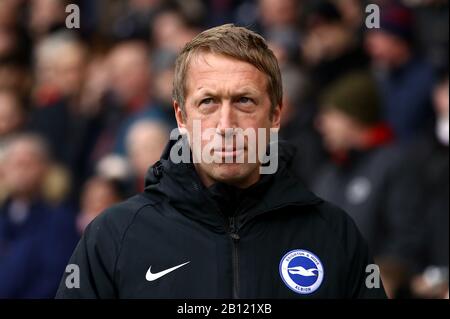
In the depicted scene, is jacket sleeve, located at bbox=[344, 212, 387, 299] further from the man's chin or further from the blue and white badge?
the man's chin

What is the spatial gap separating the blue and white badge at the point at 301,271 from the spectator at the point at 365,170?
318cm

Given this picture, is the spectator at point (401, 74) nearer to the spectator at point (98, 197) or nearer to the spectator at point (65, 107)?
the spectator at point (98, 197)

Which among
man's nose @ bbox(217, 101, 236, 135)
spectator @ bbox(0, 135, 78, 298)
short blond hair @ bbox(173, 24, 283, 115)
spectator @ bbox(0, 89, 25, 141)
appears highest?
spectator @ bbox(0, 89, 25, 141)

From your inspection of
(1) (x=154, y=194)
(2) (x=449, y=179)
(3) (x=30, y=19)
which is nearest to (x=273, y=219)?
(1) (x=154, y=194)

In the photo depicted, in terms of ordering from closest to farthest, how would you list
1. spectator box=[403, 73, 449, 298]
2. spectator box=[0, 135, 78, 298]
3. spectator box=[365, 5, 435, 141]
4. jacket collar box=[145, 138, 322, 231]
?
1. jacket collar box=[145, 138, 322, 231]
2. spectator box=[403, 73, 449, 298]
3. spectator box=[365, 5, 435, 141]
4. spectator box=[0, 135, 78, 298]

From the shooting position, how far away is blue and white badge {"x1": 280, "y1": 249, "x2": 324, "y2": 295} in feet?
9.56

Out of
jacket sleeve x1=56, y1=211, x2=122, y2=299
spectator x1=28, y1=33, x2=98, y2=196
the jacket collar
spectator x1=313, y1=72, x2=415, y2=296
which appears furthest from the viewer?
spectator x1=28, y1=33, x2=98, y2=196

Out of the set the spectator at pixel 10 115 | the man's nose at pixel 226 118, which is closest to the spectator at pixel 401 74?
the spectator at pixel 10 115

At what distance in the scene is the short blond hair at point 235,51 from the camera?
9.76 feet

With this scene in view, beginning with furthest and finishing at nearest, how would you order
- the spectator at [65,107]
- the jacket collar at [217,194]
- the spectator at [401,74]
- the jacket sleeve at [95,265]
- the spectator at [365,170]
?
1. the spectator at [65,107]
2. the spectator at [401,74]
3. the spectator at [365,170]
4. the jacket collar at [217,194]
5. the jacket sleeve at [95,265]

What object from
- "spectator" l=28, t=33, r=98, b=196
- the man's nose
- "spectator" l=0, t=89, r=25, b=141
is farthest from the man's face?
"spectator" l=0, t=89, r=25, b=141

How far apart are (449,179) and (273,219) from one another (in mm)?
3468

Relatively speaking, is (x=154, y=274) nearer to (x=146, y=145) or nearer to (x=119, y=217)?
(x=119, y=217)

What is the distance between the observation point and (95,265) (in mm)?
2871
